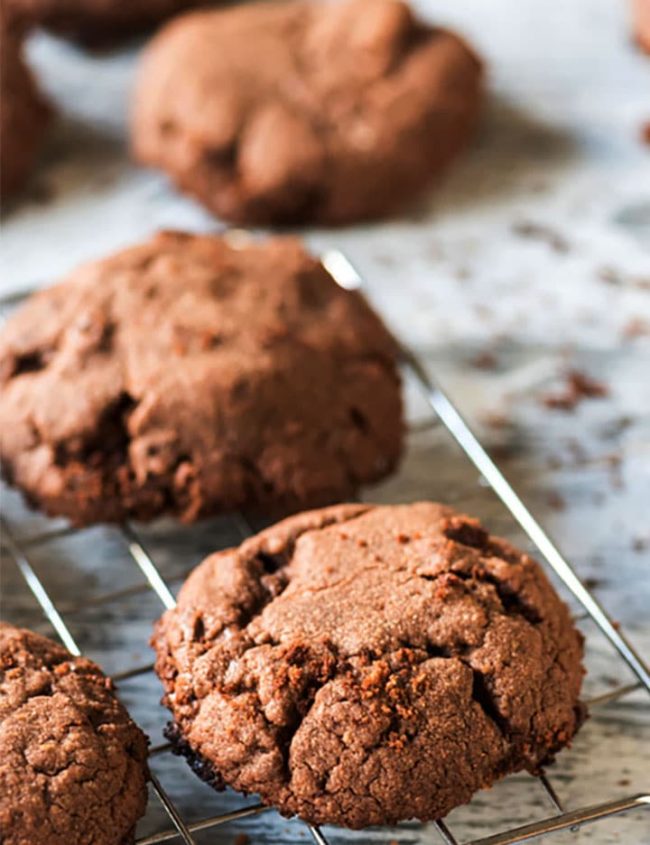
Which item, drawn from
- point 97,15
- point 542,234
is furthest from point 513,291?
point 97,15

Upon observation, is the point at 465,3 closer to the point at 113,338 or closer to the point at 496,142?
the point at 496,142

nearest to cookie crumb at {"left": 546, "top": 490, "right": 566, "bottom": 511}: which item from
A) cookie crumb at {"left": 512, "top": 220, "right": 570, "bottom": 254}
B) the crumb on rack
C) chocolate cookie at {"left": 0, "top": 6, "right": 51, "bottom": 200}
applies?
the crumb on rack

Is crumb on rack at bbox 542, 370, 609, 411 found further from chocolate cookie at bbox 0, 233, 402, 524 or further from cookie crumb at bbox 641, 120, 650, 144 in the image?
cookie crumb at bbox 641, 120, 650, 144

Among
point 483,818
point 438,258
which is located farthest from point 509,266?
point 483,818

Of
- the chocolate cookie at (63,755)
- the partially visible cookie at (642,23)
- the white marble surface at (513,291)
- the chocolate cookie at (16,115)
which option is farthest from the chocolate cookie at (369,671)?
the partially visible cookie at (642,23)

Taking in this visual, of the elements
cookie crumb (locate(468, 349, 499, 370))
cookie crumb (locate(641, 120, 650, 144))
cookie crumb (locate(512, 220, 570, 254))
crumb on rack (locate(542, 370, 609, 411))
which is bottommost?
crumb on rack (locate(542, 370, 609, 411))

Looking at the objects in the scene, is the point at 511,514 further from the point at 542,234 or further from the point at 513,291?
the point at 542,234

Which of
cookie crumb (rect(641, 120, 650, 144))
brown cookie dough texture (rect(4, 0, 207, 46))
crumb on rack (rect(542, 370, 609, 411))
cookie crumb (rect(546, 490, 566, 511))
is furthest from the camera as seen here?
brown cookie dough texture (rect(4, 0, 207, 46))
